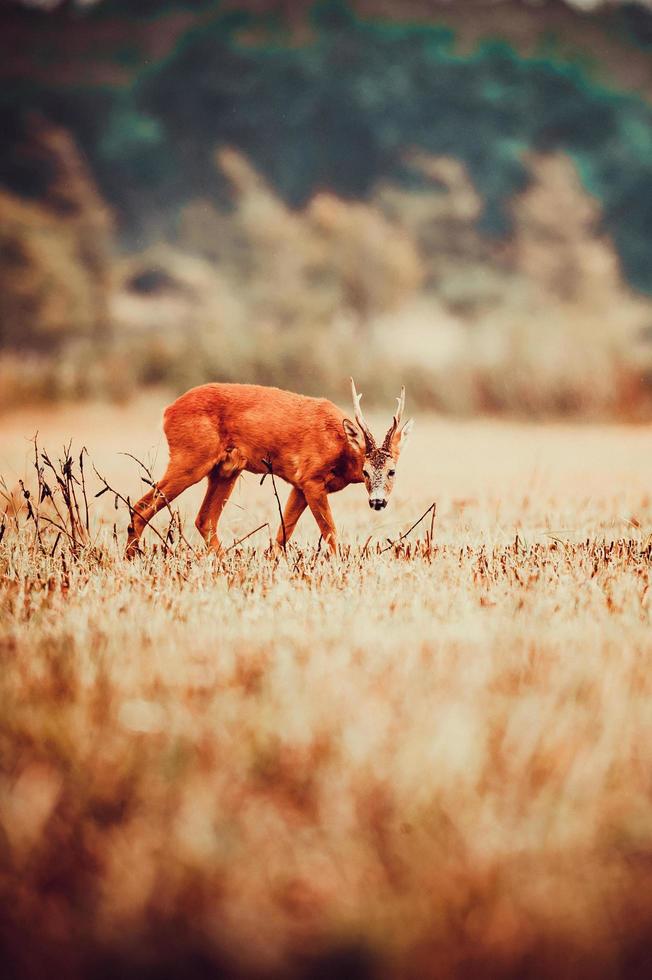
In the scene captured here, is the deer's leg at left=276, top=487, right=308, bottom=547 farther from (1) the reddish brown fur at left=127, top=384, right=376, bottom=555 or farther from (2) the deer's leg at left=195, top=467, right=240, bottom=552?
(2) the deer's leg at left=195, top=467, right=240, bottom=552

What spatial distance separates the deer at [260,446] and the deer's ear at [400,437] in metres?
0.02

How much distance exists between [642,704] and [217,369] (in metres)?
15.8

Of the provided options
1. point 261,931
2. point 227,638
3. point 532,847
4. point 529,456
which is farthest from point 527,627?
point 529,456

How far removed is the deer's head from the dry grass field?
791 mm

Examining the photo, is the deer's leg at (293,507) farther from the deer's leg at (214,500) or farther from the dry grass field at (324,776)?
the dry grass field at (324,776)

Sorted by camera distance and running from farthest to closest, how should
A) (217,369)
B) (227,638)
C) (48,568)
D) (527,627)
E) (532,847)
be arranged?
(217,369), (48,568), (527,627), (227,638), (532,847)

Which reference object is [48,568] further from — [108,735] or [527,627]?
[527,627]

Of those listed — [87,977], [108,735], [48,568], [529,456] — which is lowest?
[87,977]

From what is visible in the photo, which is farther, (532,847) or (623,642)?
(623,642)

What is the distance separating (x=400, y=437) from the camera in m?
4.93

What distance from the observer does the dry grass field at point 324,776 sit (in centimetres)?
143

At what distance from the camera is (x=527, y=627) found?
10.8 ft

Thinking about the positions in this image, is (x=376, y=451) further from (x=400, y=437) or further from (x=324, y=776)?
(x=324, y=776)

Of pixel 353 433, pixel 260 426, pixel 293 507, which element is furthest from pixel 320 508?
pixel 260 426
